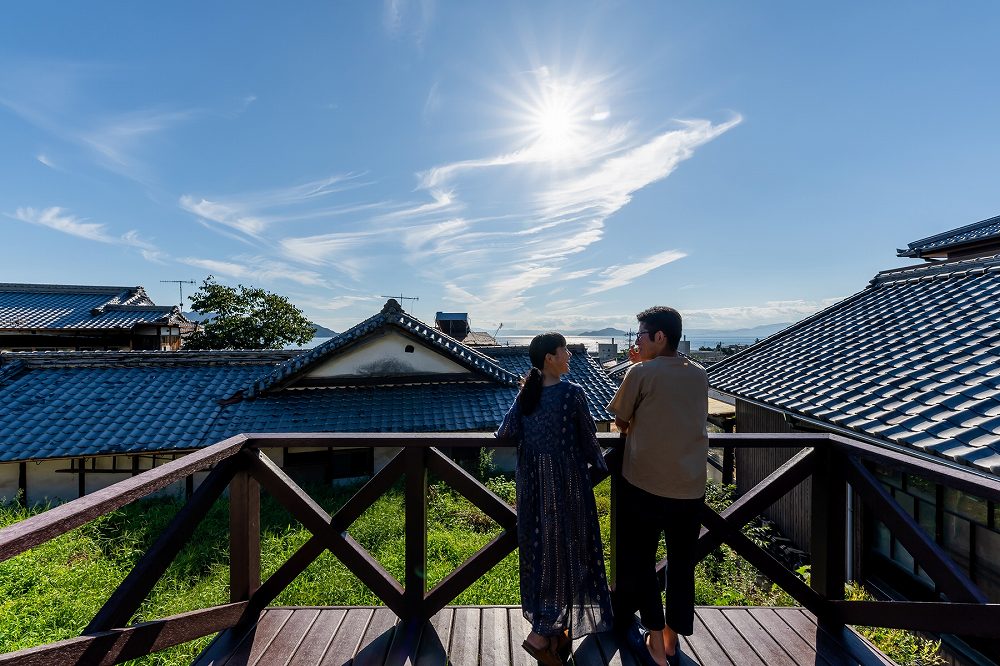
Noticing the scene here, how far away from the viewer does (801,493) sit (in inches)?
290

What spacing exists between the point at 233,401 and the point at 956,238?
21.5 meters

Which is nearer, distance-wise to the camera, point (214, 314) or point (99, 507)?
point (99, 507)

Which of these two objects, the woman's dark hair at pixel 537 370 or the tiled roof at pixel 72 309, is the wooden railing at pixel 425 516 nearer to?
the woman's dark hair at pixel 537 370

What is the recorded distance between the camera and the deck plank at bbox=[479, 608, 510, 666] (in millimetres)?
2131

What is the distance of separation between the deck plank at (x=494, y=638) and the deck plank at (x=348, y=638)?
0.69 meters

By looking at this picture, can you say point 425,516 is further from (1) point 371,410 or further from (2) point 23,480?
(2) point 23,480

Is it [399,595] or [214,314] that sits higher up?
[214,314]

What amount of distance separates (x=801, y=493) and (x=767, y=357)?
2601 millimetres

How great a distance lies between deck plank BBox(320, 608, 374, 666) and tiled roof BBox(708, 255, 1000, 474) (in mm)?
5030

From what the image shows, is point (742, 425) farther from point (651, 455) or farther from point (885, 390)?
point (651, 455)

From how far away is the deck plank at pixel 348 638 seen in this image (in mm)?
2121

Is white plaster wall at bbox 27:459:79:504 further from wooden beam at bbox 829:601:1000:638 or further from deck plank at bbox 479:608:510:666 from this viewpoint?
wooden beam at bbox 829:601:1000:638

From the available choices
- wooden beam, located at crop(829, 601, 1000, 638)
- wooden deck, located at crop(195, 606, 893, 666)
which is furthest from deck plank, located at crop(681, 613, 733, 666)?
wooden beam, located at crop(829, 601, 1000, 638)

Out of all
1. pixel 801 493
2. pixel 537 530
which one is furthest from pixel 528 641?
pixel 801 493
